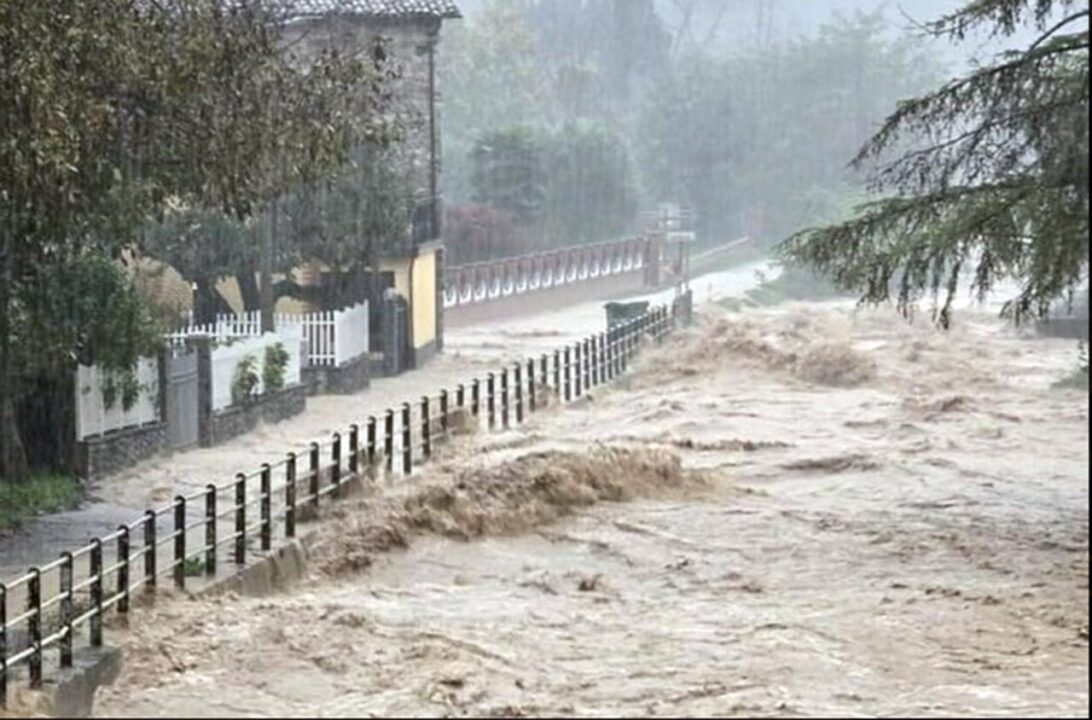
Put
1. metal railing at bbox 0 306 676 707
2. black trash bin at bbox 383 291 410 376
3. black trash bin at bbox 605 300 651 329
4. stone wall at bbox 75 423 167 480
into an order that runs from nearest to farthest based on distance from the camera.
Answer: metal railing at bbox 0 306 676 707 < stone wall at bbox 75 423 167 480 < black trash bin at bbox 383 291 410 376 < black trash bin at bbox 605 300 651 329

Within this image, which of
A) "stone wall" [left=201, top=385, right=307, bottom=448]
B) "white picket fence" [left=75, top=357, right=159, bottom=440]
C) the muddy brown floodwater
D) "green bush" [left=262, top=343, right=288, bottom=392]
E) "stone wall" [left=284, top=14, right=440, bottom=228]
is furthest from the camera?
"stone wall" [left=284, top=14, right=440, bottom=228]

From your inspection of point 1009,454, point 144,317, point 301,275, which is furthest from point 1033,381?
point 144,317

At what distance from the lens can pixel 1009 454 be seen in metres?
25.4

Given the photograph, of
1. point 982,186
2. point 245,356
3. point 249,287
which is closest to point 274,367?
point 245,356

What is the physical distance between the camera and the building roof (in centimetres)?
3469

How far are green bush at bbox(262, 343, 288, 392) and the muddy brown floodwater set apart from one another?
3.50 meters

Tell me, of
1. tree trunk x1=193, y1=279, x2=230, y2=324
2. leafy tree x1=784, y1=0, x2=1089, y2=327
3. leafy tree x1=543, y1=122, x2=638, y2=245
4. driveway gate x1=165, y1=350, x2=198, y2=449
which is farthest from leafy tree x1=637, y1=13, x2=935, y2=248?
leafy tree x1=784, y1=0, x2=1089, y2=327

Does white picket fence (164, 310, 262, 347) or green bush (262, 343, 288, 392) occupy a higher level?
white picket fence (164, 310, 262, 347)

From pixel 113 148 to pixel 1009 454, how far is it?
1209 centimetres

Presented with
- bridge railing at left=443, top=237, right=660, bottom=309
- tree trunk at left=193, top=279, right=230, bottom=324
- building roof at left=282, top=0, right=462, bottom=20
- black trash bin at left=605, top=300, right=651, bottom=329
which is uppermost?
building roof at left=282, top=0, right=462, bottom=20

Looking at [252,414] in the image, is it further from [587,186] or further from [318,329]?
[587,186]

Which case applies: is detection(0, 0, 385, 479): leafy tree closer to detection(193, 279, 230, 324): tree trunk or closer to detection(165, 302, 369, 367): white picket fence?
detection(165, 302, 369, 367): white picket fence

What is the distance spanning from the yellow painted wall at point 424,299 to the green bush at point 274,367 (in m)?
8.61

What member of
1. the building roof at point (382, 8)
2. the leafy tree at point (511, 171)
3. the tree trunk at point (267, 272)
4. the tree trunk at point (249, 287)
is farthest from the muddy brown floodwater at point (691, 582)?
the leafy tree at point (511, 171)
